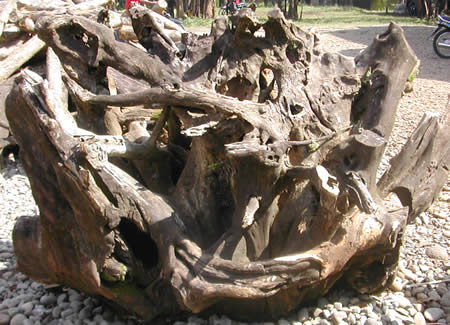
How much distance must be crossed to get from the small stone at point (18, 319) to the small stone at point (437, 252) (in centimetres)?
276

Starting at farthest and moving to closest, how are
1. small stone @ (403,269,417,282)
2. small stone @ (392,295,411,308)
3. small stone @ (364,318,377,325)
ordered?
small stone @ (403,269,417,282), small stone @ (392,295,411,308), small stone @ (364,318,377,325)

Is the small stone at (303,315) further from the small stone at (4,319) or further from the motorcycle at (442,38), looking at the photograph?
the motorcycle at (442,38)

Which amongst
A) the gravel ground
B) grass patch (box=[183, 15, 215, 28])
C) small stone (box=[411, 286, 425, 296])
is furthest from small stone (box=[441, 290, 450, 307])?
grass patch (box=[183, 15, 215, 28])

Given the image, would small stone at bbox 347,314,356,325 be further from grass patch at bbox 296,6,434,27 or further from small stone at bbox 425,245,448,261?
grass patch at bbox 296,6,434,27

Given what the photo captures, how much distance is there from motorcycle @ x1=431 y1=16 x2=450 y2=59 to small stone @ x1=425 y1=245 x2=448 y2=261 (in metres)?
9.33

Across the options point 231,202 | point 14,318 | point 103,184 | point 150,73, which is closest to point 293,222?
point 231,202

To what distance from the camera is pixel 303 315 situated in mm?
2775

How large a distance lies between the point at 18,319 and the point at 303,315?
170 centimetres

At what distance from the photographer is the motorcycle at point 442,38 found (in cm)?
1171

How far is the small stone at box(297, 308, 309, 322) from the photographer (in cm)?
275

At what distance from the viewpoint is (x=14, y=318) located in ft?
9.57

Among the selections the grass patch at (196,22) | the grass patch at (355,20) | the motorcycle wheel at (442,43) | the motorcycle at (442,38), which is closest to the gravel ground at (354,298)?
the motorcycle wheel at (442,43)

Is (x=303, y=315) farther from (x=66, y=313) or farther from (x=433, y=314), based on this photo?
(x=66, y=313)

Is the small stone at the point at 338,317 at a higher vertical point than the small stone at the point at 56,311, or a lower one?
higher
